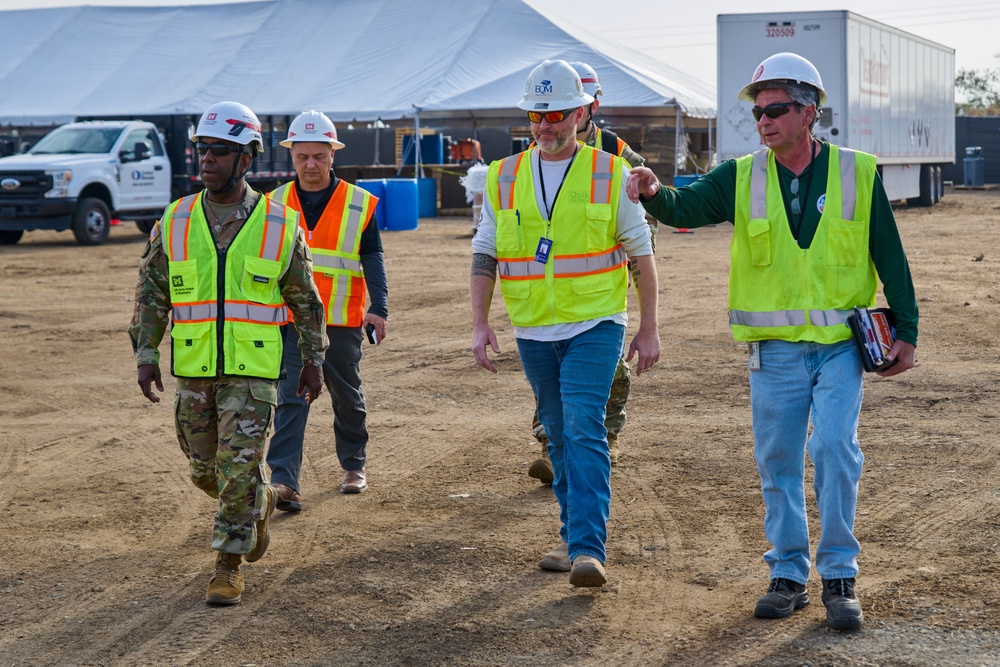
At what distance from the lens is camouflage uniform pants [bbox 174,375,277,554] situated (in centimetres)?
496

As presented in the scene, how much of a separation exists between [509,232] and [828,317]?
1.32 m

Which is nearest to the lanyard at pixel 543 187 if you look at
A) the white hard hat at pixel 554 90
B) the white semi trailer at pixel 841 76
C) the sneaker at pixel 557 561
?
the white hard hat at pixel 554 90

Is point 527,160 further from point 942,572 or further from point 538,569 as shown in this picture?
point 942,572

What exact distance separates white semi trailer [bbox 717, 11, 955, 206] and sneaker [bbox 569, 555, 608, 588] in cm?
2022

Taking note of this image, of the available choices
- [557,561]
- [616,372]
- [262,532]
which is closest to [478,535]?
[557,561]

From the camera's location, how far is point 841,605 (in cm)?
446

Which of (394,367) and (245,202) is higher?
(245,202)

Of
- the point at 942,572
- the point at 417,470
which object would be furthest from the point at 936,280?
the point at 942,572

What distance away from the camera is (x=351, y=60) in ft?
111

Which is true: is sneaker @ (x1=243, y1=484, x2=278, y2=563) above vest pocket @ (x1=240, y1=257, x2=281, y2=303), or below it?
below

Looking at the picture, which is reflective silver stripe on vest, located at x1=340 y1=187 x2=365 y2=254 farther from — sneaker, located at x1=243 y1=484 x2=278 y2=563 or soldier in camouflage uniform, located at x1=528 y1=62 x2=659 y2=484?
sneaker, located at x1=243 y1=484 x2=278 y2=563

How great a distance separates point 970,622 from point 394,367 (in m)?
6.74

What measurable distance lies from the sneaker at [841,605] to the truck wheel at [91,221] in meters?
20.7

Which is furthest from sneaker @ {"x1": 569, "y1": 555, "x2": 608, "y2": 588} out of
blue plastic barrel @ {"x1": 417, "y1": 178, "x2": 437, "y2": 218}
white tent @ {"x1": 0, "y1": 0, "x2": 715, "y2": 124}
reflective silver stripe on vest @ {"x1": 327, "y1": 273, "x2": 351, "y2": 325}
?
blue plastic barrel @ {"x1": 417, "y1": 178, "x2": 437, "y2": 218}
